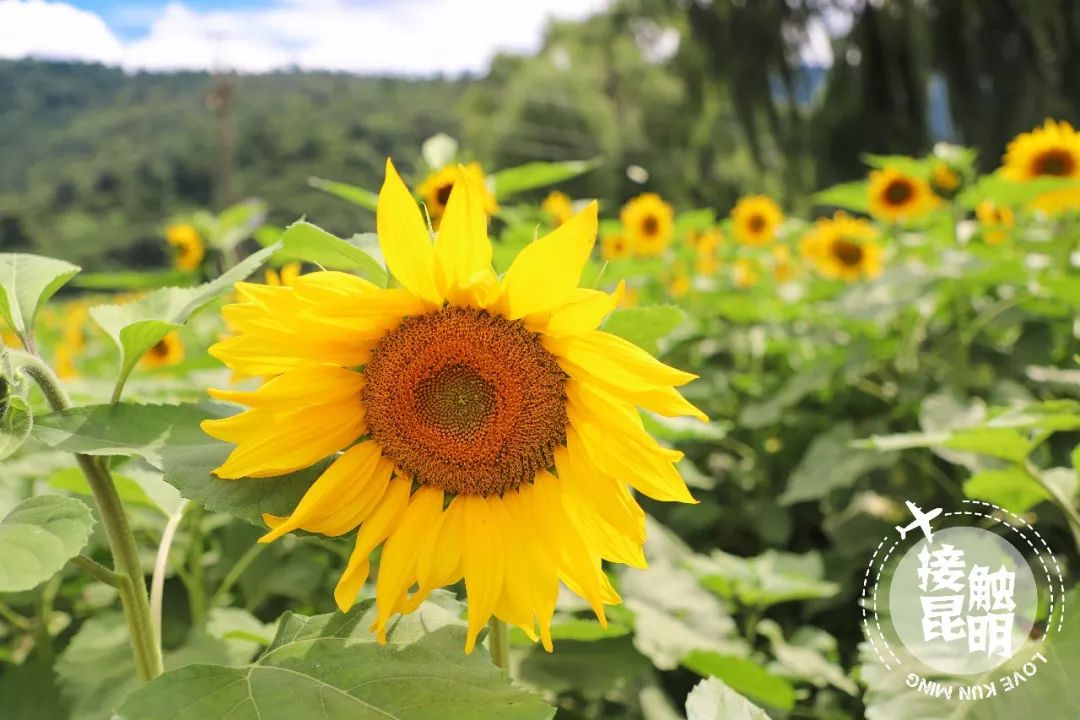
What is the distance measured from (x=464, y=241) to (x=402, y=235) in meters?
0.05

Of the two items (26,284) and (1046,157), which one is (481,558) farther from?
(1046,157)

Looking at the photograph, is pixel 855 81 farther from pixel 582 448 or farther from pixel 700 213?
pixel 582 448

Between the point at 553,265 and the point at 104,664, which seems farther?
the point at 104,664

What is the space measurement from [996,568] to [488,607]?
2.74 feet

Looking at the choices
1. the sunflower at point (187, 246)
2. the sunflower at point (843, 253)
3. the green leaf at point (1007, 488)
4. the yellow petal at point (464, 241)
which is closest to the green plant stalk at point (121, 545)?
the yellow petal at point (464, 241)

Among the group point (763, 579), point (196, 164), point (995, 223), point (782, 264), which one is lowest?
point (782, 264)

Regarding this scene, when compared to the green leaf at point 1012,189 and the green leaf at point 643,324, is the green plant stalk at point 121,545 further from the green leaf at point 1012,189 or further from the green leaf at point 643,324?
the green leaf at point 1012,189

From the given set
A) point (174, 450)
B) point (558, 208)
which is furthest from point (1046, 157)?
point (174, 450)

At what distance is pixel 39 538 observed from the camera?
0.65 m

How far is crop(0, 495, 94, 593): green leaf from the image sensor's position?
0.61 m

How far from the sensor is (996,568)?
4.04ft

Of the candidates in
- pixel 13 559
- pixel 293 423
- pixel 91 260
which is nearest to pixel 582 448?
pixel 293 423

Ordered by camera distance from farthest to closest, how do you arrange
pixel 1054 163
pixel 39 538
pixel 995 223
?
pixel 995 223 → pixel 1054 163 → pixel 39 538

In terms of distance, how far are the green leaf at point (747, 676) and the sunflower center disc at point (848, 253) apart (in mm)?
2725
